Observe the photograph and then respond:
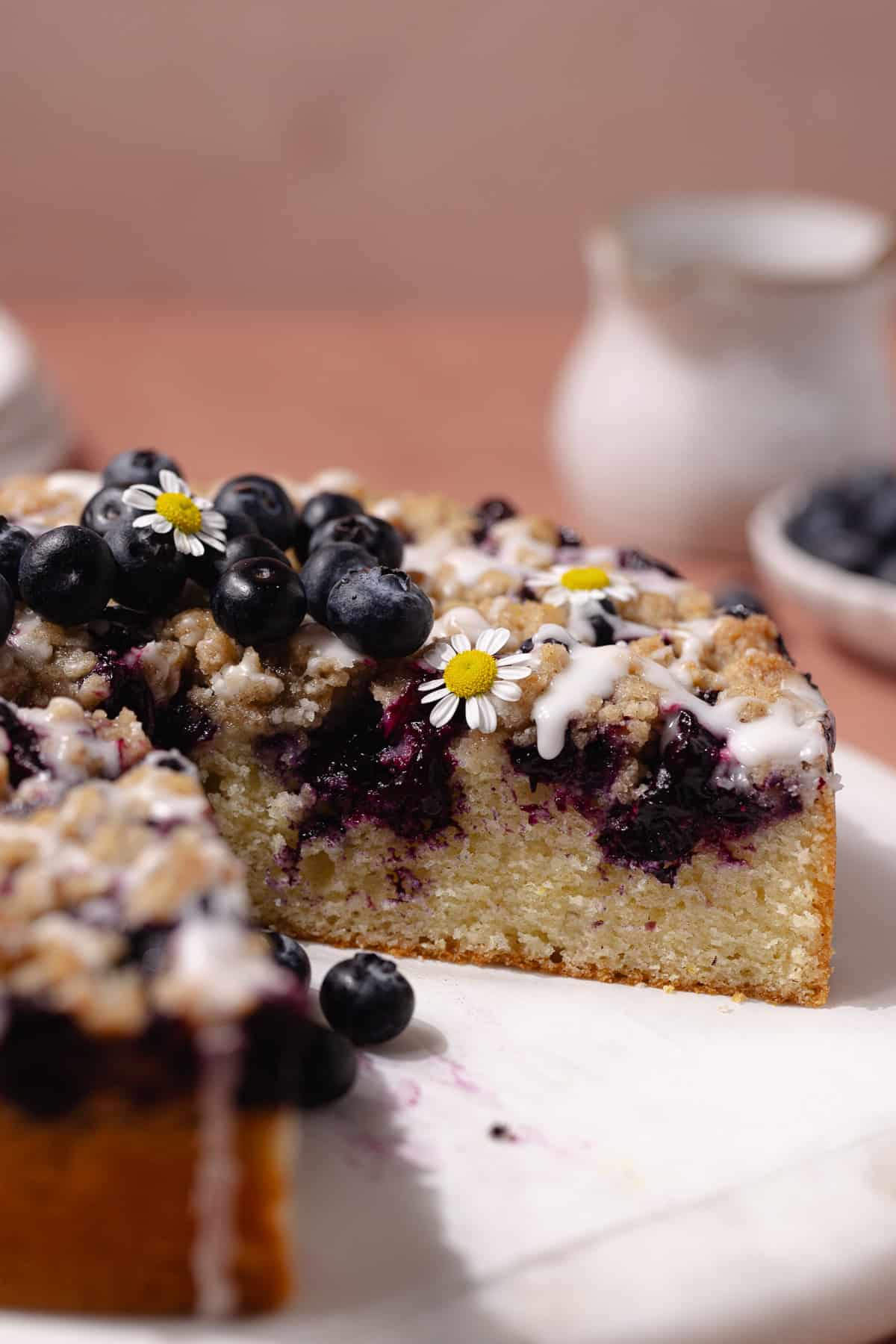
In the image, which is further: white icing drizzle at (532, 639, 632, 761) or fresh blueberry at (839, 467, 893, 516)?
fresh blueberry at (839, 467, 893, 516)

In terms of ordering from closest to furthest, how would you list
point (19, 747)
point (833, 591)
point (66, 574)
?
1. point (19, 747)
2. point (66, 574)
3. point (833, 591)

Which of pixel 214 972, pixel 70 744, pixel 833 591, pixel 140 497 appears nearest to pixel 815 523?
pixel 833 591

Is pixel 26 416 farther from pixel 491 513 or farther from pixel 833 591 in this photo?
pixel 833 591

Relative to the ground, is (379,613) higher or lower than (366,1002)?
higher

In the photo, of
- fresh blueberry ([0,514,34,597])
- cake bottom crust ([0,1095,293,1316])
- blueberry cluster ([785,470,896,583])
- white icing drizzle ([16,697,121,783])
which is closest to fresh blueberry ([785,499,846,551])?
blueberry cluster ([785,470,896,583])

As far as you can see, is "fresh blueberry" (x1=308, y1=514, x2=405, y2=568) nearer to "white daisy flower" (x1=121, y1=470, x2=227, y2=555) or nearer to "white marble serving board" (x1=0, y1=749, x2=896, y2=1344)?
"white daisy flower" (x1=121, y1=470, x2=227, y2=555)

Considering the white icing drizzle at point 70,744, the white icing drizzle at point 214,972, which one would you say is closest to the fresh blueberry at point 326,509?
the white icing drizzle at point 70,744

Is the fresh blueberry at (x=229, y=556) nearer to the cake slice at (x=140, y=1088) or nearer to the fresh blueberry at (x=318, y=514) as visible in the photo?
the fresh blueberry at (x=318, y=514)
